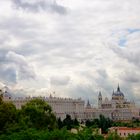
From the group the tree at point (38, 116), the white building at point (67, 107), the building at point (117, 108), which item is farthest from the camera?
the building at point (117, 108)

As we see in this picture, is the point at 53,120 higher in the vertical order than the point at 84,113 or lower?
lower

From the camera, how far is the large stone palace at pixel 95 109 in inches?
6203

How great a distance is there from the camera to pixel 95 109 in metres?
182

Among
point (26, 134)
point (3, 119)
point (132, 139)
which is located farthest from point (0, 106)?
point (132, 139)

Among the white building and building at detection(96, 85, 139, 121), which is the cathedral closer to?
building at detection(96, 85, 139, 121)

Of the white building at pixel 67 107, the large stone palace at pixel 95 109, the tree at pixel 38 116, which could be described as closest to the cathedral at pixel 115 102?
the large stone palace at pixel 95 109

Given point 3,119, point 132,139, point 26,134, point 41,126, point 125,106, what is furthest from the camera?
point 125,106

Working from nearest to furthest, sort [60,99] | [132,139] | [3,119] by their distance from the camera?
[132,139] → [3,119] → [60,99]

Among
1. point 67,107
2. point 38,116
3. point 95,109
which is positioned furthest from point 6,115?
point 95,109

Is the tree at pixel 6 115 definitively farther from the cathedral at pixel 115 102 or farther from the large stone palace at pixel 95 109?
the cathedral at pixel 115 102

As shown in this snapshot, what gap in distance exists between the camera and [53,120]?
49562 mm

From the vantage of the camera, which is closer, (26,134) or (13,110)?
(26,134)

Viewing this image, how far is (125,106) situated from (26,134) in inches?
6372

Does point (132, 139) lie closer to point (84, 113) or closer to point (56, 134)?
point (56, 134)
